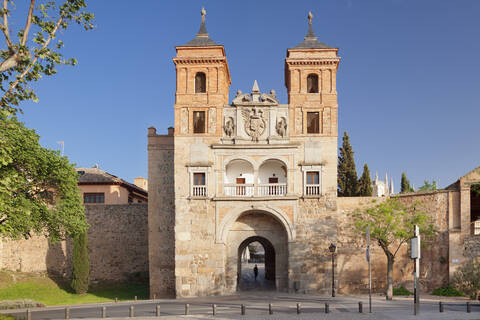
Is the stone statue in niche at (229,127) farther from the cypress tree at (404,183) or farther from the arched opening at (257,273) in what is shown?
the cypress tree at (404,183)

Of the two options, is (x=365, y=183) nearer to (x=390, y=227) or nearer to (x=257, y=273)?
(x=257, y=273)

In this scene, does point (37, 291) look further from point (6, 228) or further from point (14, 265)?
point (6, 228)

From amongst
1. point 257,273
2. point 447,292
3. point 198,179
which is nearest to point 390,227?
point 447,292

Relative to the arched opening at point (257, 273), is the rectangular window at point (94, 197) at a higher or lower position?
higher

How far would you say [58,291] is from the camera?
30812mm

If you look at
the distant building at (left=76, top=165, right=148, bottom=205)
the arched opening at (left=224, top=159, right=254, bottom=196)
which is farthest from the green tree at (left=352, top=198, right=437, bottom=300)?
the distant building at (left=76, top=165, right=148, bottom=205)

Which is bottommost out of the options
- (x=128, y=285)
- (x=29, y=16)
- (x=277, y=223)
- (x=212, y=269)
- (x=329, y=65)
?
(x=128, y=285)

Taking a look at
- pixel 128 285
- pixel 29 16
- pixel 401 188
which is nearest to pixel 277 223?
pixel 128 285

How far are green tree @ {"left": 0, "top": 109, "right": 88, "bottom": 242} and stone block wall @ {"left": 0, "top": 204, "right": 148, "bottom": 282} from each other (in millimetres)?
7348

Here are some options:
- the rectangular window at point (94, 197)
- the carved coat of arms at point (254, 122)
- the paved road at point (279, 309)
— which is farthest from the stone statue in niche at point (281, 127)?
the rectangular window at point (94, 197)

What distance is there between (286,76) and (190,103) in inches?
297

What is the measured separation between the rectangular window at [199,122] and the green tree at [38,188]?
8.05m

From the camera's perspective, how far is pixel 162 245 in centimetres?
2936

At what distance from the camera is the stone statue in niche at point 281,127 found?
27.0 meters
